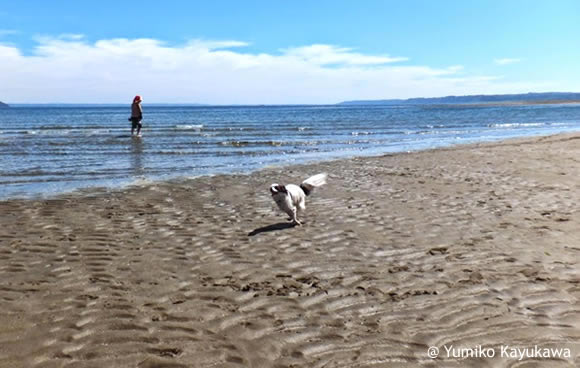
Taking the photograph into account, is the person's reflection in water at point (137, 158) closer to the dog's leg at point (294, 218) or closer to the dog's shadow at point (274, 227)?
the dog's shadow at point (274, 227)

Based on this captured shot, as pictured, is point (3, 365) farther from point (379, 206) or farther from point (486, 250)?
point (379, 206)

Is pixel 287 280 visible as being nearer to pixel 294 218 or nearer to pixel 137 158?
pixel 294 218

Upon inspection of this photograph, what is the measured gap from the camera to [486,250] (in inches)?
256

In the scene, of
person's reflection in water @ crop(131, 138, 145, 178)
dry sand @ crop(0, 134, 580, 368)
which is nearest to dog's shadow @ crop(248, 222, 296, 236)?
dry sand @ crop(0, 134, 580, 368)

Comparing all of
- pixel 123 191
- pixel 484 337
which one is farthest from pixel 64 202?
pixel 484 337

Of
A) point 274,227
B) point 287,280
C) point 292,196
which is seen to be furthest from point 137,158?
point 287,280

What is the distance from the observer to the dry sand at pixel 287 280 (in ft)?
13.2

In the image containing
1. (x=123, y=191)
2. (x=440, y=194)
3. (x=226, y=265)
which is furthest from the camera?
(x=123, y=191)

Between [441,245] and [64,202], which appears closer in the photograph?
[441,245]

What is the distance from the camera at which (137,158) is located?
712 inches

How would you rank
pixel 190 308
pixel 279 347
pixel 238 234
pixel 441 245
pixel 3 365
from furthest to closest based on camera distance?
pixel 238 234
pixel 441 245
pixel 190 308
pixel 279 347
pixel 3 365

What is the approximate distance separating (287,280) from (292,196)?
256cm

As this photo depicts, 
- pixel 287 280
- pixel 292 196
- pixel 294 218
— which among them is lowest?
pixel 287 280

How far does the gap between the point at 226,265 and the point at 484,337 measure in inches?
126
